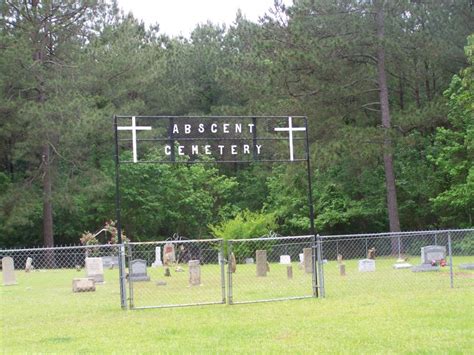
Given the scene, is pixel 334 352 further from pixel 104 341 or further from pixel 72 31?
pixel 72 31

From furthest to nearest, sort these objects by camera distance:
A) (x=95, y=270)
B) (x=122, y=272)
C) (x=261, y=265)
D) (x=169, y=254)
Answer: (x=169, y=254) → (x=95, y=270) → (x=261, y=265) → (x=122, y=272)

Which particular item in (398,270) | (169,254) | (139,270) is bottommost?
(398,270)

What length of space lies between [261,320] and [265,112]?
24.3 metres

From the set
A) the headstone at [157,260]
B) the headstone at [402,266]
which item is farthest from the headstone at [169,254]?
the headstone at [402,266]

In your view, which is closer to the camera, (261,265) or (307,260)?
(307,260)

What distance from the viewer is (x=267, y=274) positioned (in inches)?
993

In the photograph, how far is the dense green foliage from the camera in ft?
117

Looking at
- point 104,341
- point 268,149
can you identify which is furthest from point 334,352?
point 268,149

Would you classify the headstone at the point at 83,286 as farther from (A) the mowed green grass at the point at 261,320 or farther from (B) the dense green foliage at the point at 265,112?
(B) the dense green foliage at the point at 265,112

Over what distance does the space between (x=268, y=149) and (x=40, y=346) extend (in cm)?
2832

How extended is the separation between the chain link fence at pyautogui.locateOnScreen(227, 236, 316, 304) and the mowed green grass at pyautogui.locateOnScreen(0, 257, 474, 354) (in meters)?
0.12

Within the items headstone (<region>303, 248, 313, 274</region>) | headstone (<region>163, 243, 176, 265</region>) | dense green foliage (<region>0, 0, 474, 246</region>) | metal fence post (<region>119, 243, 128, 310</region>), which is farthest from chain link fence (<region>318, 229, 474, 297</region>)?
headstone (<region>163, 243, 176, 265</region>)

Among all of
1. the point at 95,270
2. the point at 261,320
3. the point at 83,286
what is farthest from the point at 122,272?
the point at 95,270

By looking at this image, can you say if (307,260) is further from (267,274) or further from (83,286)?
(83,286)
